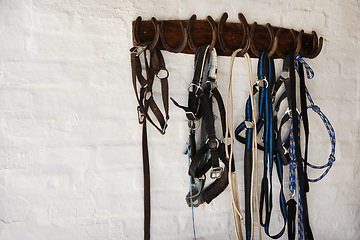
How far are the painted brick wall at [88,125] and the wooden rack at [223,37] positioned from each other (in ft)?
0.12

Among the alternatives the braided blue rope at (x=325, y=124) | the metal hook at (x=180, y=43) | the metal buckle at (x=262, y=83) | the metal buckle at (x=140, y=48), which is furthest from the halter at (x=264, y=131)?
the metal buckle at (x=140, y=48)

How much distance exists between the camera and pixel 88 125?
1012 mm

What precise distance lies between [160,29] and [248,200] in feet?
2.00

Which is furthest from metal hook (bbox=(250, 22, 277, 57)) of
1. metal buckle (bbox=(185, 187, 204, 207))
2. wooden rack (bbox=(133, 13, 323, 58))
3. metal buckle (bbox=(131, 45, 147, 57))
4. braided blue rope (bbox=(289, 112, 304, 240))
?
metal buckle (bbox=(185, 187, 204, 207))

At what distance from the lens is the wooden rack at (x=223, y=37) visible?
1.02m

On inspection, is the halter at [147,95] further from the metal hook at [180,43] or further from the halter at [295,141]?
the halter at [295,141]

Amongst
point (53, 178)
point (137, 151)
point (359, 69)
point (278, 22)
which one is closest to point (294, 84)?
point (278, 22)

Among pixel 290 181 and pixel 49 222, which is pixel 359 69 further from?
pixel 49 222

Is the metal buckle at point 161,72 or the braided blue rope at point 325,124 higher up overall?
the metal buckle at point 161,72

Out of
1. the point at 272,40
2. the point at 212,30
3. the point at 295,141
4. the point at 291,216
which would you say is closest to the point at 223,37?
the point at 212,30

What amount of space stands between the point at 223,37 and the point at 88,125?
50 cm

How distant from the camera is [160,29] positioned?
3.33ft

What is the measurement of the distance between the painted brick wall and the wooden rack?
0.12 ft

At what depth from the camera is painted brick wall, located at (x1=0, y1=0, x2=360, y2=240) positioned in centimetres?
96
